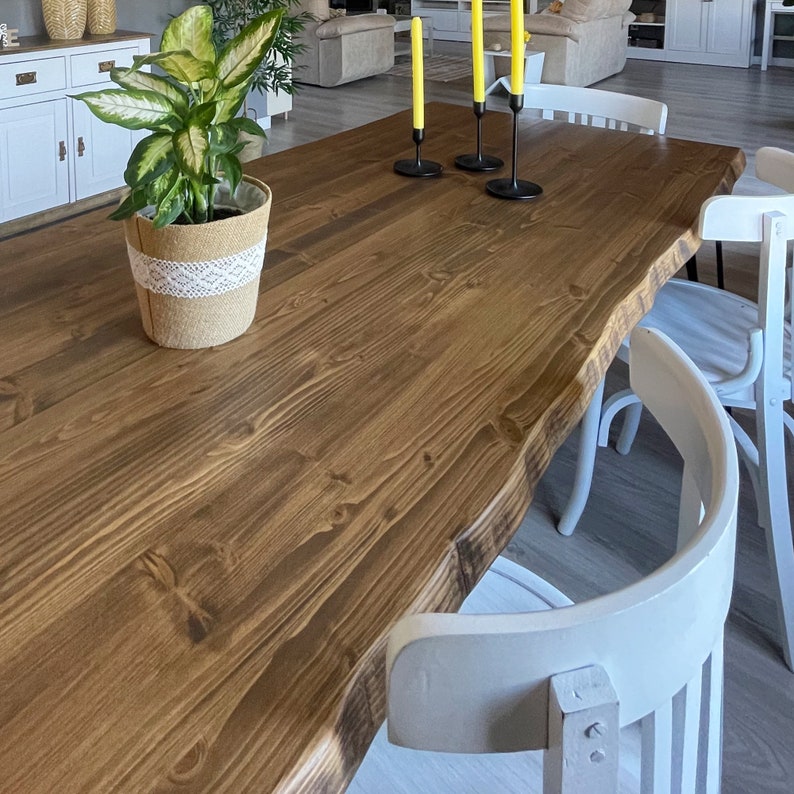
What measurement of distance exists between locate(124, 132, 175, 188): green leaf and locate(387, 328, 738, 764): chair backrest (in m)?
0.58

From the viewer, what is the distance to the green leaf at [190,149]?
871 millimetres

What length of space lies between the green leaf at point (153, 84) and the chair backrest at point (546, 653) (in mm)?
635

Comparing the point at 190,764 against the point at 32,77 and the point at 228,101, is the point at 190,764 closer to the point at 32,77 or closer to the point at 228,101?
the point at 228,101

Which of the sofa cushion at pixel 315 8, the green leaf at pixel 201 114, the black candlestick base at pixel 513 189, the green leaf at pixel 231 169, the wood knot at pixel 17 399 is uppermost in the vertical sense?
the sofa cushion at pixel 315 8

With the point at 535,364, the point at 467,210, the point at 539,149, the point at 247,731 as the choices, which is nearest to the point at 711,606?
the point at 247,731

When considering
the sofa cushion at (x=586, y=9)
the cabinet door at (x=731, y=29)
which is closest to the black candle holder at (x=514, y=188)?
the sofa cushion at (x=586, y=9)

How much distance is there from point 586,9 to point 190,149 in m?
7.50

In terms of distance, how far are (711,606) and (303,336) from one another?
0.64m

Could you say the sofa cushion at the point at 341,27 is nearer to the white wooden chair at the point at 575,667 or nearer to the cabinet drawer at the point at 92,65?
the cabinet drawer at the point at 92,65

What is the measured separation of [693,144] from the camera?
2031 mm

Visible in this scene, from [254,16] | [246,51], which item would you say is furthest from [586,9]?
[246,51]

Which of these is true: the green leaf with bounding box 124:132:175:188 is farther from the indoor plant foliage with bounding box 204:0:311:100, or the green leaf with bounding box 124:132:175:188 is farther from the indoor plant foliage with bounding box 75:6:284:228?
the indoor plant foliage with bounding box 204:0:311:100

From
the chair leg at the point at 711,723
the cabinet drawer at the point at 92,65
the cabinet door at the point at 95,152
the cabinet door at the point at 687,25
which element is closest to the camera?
the chair leg at the point at 711,723

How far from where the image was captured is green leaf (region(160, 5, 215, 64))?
3.03 ft
